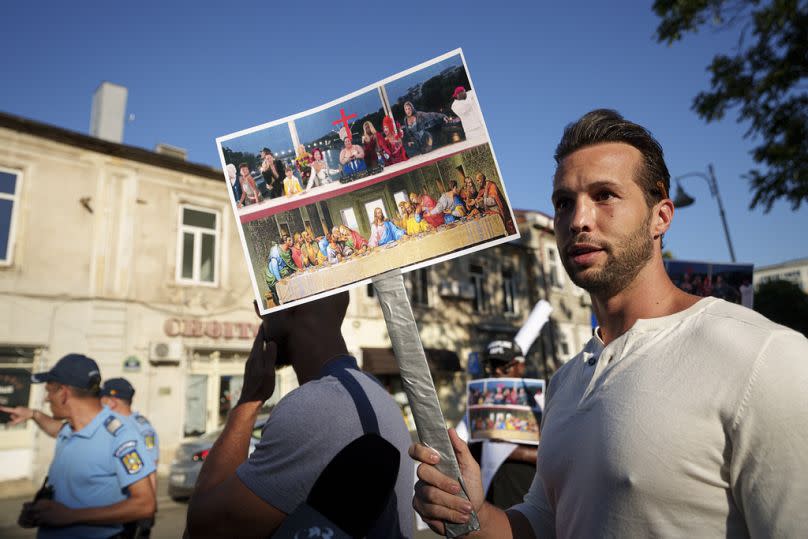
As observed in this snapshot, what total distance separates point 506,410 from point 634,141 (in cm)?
280

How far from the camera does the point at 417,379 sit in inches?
53.6

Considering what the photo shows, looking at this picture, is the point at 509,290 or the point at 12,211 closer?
the point at 12,211

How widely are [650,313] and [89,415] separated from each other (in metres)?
3.58

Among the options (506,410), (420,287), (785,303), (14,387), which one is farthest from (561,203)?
(785,303)

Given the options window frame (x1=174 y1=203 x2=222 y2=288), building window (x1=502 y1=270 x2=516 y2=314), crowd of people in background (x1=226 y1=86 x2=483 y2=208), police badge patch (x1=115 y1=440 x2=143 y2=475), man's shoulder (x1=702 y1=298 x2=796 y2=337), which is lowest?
police badge patch (x1=115 y1=440 x2=143 y2=475)

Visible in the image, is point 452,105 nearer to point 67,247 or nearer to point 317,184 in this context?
point 317,184

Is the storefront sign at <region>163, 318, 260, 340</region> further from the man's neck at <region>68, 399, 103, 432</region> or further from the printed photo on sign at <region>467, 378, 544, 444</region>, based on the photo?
the printed photo on sign at <region>467, 378, 544, 444</region>

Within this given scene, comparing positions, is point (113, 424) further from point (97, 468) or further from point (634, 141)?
point (634, 141)

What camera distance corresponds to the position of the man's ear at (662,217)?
1.55 m

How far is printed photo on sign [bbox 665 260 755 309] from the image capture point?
4926mm

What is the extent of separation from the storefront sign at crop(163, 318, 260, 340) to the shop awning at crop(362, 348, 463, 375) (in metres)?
3.57

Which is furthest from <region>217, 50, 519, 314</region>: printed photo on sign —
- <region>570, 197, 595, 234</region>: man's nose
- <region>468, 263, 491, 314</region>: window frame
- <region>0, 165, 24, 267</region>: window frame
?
<region>468, 263, 491, 314</region>: window frame

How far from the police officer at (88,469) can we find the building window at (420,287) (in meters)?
14.8

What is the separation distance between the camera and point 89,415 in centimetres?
354
